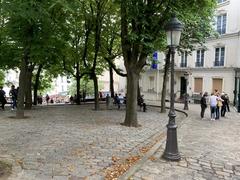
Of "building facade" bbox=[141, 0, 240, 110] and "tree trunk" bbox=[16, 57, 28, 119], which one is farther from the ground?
"building facade" bbox=[141, 0, 240, 110]

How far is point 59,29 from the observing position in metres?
16.9

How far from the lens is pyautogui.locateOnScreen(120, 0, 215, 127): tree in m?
12.2

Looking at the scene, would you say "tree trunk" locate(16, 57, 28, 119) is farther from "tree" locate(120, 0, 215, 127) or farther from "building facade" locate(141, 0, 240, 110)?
"building facade" locate(141, 0, 240, 110)

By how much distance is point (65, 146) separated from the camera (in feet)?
29.7

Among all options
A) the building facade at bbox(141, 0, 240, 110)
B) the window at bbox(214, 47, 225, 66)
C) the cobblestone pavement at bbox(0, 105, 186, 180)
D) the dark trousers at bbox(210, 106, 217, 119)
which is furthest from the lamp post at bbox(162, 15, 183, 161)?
the window at bbox(214, 47, 225, 66)

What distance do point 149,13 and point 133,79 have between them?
111 inches

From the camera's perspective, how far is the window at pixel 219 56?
3612 centimetres

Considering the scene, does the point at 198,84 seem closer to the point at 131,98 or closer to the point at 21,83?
the point at 131,98

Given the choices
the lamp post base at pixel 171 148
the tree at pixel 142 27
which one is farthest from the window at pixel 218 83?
the lamp post base at pixel 171 148

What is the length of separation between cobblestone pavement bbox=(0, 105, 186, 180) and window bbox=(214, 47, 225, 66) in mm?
24796

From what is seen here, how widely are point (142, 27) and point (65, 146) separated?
598cm

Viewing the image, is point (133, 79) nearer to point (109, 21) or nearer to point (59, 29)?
point (59, 29)

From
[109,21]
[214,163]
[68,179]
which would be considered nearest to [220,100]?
[109,21]

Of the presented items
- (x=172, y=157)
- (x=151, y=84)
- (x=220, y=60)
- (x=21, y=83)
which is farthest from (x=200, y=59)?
(x=172, y=157)
